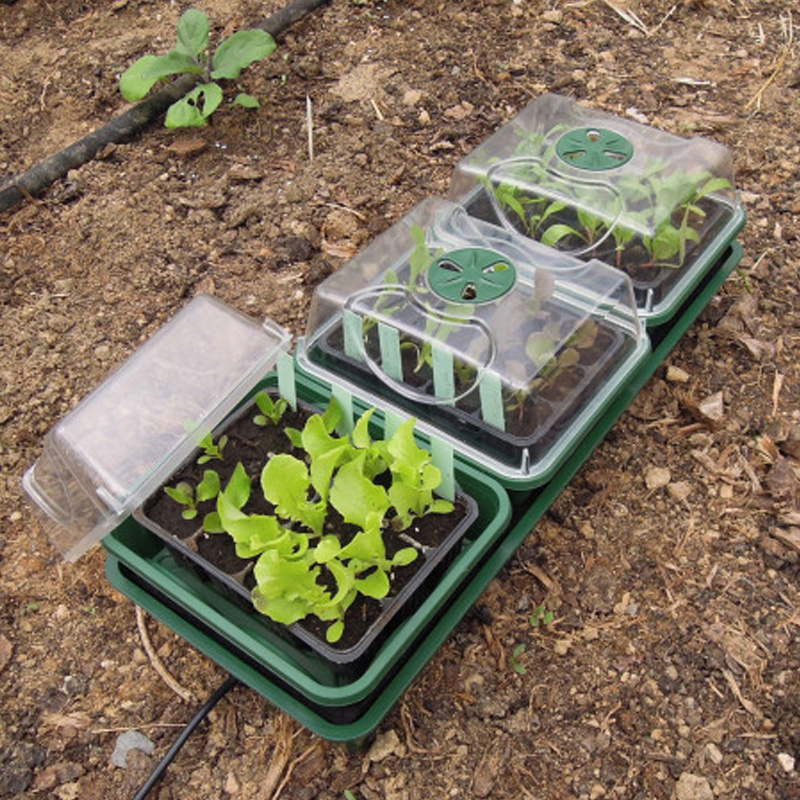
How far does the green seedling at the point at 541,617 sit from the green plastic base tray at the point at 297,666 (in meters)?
0.15

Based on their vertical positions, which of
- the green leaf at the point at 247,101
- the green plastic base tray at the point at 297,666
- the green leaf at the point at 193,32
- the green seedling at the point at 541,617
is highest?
the green leaf at the point at 193,32

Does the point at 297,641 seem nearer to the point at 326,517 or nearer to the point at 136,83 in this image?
the point at 326,517

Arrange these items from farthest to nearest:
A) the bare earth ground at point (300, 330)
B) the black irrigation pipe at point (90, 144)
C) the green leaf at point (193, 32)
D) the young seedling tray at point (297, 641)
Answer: the green leaf at point (193, 32), the black irrigation pipe at point (90, 144), the bare earth ground at point (300, 330), the young seedling tray at point (297, 641)

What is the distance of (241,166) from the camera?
270 centimetres

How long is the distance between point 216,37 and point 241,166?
74 centimetres

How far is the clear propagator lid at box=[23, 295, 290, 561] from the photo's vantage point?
5.24ft

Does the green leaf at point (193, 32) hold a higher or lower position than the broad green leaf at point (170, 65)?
higher

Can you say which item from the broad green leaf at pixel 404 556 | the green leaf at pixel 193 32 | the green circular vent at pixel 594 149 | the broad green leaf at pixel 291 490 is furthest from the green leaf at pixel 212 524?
the green leaf at pixel 193 32

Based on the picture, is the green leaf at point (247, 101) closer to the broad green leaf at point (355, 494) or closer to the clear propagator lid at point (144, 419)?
the clear propagator lid at point (144, 419)

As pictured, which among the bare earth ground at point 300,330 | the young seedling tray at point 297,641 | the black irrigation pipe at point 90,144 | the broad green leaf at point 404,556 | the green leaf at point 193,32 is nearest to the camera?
the young seedling tray at point 297,641

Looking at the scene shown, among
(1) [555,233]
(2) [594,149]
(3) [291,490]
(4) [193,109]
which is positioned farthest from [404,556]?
(4) [193,109]

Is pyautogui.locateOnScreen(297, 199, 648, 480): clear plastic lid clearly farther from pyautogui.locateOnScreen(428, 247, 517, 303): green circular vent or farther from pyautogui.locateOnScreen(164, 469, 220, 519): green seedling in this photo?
pyautogui.locateOnScreen(164, 469, 220, 519): green seedling

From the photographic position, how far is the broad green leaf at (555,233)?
2037 millimetres

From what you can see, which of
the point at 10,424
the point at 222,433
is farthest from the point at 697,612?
the point at 10,424
